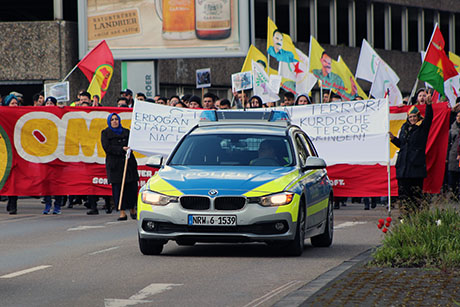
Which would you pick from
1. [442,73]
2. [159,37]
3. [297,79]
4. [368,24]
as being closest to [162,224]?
[442,73]

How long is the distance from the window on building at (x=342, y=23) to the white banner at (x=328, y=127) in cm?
2787

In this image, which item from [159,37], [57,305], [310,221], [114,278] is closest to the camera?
[57,305]

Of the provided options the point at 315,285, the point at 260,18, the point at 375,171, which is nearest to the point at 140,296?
the point at 315,285

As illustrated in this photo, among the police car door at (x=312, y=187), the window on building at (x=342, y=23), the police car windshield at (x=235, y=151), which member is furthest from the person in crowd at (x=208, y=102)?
the window on building at (x=342, y=23)

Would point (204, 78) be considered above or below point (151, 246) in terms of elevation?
above

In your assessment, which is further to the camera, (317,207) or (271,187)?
(317,207)

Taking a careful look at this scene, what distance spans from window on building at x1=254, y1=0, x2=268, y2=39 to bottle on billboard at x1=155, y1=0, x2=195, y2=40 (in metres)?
9.40

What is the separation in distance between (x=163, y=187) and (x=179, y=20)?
70.7 ft

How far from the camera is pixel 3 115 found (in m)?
22.0

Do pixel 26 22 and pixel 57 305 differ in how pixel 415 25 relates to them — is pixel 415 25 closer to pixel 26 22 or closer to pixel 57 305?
pixel 26 22

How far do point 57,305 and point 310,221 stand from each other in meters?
5.07

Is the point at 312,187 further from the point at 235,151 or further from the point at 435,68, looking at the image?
the point at 435,68

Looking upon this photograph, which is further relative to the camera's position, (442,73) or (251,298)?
(442,73)

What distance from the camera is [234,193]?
1229cm
